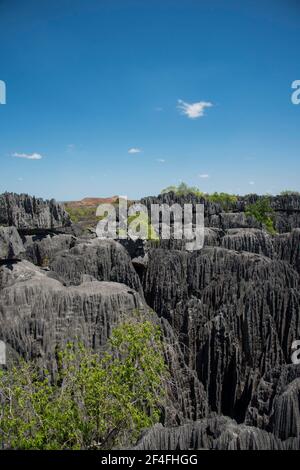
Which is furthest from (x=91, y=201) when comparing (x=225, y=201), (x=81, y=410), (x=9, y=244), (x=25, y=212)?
(x=81, y=410)

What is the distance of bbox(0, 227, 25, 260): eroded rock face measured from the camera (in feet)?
91.4

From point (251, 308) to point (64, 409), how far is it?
40.8ft

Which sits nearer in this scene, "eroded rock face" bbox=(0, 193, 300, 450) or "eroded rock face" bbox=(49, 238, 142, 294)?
"eroded rock face" bbox=(0, 193, 300, 450)

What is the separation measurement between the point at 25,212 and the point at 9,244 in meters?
20.9

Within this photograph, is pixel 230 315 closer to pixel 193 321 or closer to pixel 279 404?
pixel 193 321

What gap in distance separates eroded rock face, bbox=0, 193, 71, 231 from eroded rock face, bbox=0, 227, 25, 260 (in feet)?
49.1

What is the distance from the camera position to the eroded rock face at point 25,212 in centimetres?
4793

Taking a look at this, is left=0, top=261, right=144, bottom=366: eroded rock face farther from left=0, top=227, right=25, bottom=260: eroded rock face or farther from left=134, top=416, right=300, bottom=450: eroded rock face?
left=0, top=227, right=25, bottom=260: eroded rock face

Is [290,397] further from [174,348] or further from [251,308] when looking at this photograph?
[251,308]

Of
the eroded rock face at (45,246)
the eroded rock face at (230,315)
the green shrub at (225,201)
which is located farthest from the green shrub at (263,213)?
the eroded rock face at (230,315)

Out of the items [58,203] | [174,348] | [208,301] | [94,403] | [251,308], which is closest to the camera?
[94,403]

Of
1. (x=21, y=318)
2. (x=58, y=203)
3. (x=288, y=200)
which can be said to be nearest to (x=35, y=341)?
(x=21, y=318)

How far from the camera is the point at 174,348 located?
18875 millimetres
